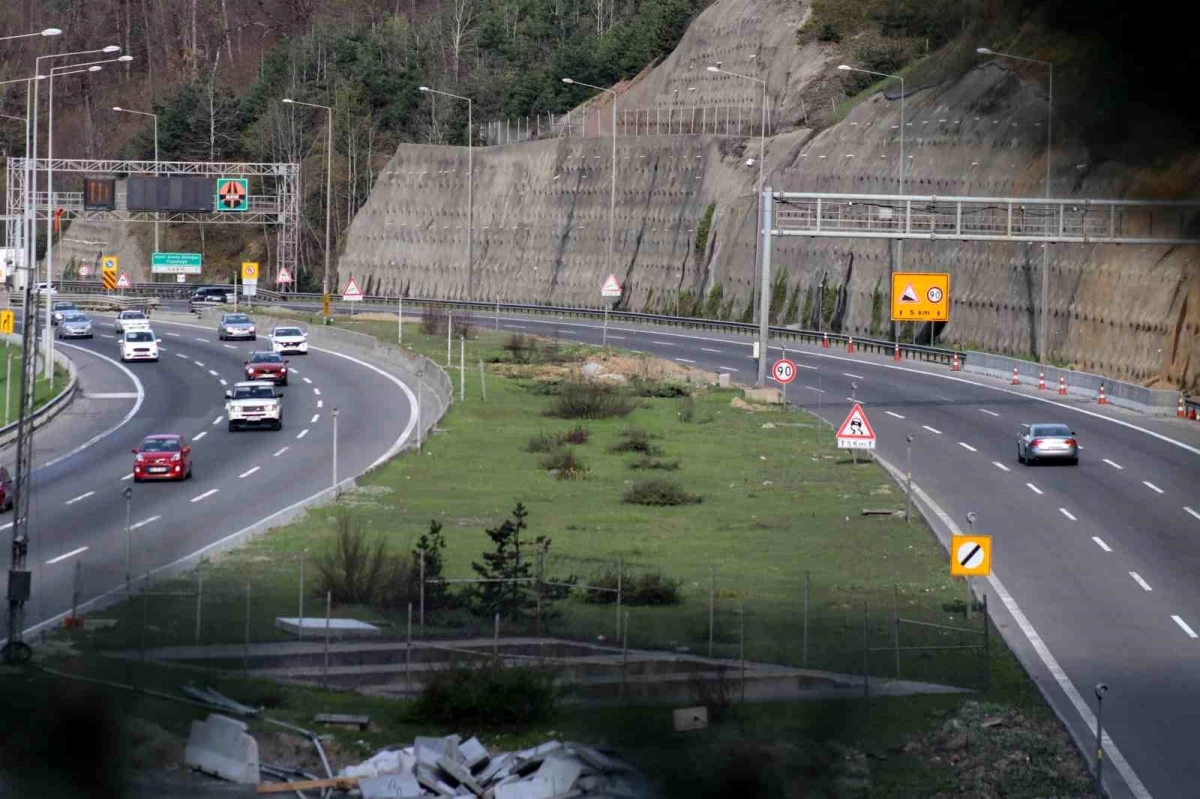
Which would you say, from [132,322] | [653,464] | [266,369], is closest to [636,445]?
[653,464]

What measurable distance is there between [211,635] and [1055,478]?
30.0m

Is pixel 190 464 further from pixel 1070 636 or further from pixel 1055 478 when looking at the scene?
pixel 1070 636

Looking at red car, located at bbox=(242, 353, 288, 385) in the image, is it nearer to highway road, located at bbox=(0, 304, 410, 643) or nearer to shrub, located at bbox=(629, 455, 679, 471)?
highway road, located at bbox=(0, 304, 410, 643)

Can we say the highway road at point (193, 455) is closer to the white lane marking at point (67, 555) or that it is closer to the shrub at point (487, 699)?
the white lane marking at point (67, 555)

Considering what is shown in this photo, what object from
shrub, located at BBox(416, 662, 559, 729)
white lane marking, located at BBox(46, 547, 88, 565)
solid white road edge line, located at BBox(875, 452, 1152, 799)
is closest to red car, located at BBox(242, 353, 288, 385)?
white lane marking, located at BBox(46, 547, 88, 565)

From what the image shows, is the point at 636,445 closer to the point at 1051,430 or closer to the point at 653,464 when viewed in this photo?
the point at 653,464

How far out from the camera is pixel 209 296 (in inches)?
4449

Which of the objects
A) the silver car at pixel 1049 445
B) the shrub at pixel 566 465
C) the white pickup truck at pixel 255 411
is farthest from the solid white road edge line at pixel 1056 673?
the white pickup truck at pixel 255 411

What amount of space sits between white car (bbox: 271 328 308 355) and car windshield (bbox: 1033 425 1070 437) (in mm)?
45244

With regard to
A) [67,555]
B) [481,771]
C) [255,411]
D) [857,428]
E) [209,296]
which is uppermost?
[209,296]

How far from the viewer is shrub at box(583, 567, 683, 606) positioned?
92.1 feet

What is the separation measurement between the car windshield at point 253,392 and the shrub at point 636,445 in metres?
13.2

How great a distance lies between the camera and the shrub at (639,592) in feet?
92.1

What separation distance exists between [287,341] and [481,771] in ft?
217
